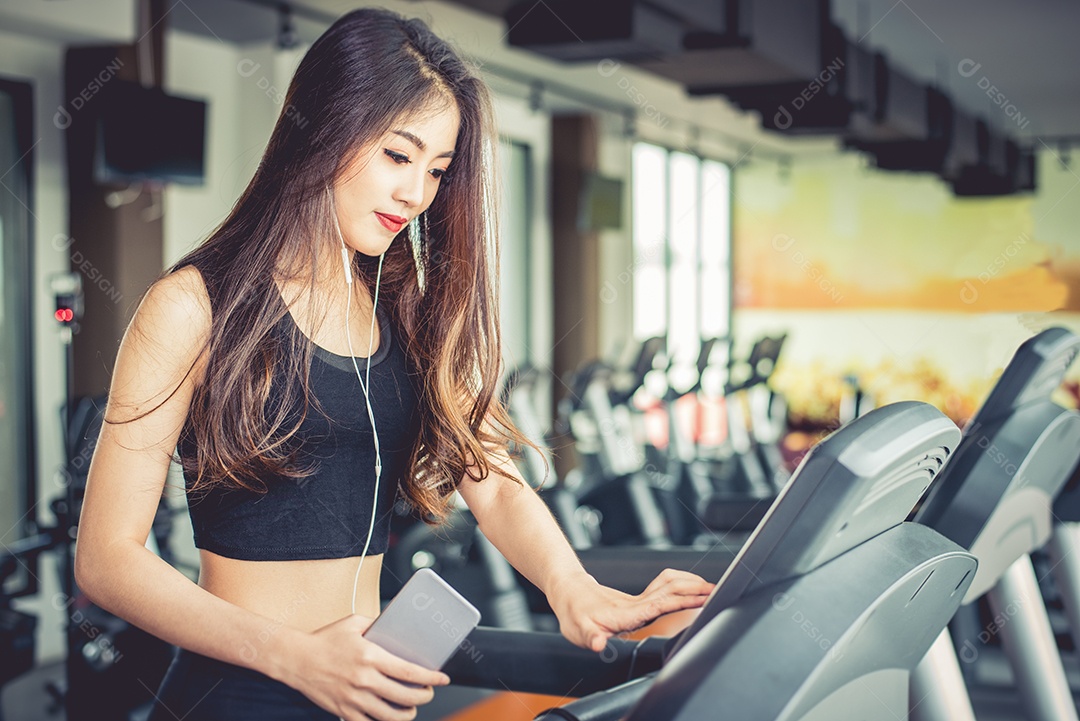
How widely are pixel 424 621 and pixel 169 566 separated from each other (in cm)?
30

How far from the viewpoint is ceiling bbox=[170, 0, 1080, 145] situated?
493cm

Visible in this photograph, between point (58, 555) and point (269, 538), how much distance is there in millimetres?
2872

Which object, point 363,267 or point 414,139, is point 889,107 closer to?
point 363,267

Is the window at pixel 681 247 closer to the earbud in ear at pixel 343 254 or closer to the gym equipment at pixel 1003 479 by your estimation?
the gym equipment at pixel 1003 479

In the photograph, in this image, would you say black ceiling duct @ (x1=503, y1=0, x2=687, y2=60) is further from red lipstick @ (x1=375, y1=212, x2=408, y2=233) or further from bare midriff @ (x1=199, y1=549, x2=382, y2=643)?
bare midriff @ (x1=199, y1=549, x2=382, y2=643)

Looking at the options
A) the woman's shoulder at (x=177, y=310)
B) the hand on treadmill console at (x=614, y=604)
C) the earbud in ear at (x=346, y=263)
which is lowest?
the hand on treadmill console at (x=614, y=604)

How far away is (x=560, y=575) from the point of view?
1.18 m

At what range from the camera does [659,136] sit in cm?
881

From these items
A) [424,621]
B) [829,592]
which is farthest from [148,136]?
[829,592]

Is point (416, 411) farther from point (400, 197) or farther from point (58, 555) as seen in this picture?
point (58, 555)

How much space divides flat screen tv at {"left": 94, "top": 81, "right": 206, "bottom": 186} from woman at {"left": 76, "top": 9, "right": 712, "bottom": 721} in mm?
2914

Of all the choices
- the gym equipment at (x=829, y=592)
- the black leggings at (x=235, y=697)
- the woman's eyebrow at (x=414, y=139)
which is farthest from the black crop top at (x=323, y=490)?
the gym equipment at (x=829, y=592)

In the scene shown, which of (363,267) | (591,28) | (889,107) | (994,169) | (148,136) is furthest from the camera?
(994,169)

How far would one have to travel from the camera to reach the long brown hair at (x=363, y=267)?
44.6 inches
